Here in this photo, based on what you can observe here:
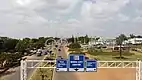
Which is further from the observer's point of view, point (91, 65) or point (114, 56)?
point (114, 56)

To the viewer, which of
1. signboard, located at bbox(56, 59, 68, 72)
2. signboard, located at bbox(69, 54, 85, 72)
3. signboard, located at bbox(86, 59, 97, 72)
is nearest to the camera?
signboard, located at bbox(69, 54, 85, 72)

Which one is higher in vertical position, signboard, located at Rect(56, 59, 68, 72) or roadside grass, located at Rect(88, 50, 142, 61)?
signboard, located at Rect(56, 59, 68, 72)

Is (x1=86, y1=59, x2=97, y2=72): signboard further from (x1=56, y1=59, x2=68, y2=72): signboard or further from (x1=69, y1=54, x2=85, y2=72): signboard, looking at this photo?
(x1=56, y1=59, x2=68, y2=72): signboard

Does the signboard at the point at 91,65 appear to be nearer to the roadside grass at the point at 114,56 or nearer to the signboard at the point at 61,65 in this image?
the signboard at the point at 61,65

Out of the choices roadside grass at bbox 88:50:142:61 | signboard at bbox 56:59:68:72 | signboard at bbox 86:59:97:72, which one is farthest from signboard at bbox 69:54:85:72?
roadside grass at bbox 88:50:142:61

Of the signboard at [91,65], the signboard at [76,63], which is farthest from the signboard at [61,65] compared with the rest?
the signboard at [91,65]

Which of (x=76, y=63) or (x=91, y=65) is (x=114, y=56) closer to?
(x=91, y=65)

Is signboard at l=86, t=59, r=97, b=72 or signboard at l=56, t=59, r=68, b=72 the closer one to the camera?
signboard at l=56, t=59, r=68, b=72

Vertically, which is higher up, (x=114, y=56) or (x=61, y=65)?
(x=61, y=65)

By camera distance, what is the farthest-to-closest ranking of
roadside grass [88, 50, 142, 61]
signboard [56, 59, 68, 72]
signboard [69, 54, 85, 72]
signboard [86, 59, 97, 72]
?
roadside grass [88, 50, 142, 61] < signboard [86, 59, 97, 72] < signboard [56, 59, 68, 72] < signboard [69, 54, 85, 72]

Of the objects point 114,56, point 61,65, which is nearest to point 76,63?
point 61,65

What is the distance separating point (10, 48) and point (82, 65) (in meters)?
83.5

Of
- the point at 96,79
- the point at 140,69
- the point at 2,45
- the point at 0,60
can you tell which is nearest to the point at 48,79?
the point at 96,79

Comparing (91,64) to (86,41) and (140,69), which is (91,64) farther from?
(86,41)
